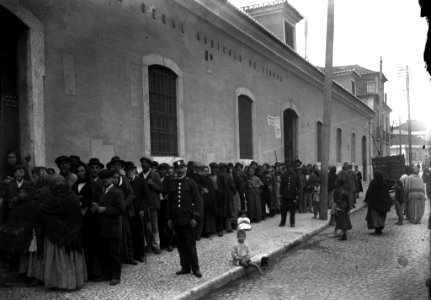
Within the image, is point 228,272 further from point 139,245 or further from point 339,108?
point 339,108

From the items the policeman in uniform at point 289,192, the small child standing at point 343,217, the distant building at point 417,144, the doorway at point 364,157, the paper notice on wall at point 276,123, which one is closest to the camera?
the distant building at point 417,144

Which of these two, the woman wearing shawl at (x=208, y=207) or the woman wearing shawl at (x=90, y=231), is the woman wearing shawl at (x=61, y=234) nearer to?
the woman wearing shawl at (x=90, y=231)

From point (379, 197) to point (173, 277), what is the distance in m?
5.75

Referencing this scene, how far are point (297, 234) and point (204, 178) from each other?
2.35 metres

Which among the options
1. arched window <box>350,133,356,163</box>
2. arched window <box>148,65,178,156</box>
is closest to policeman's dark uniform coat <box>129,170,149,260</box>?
arched window <box>148,65,178,156</box>

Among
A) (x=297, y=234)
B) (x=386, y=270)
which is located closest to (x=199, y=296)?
(x=386, y=270)

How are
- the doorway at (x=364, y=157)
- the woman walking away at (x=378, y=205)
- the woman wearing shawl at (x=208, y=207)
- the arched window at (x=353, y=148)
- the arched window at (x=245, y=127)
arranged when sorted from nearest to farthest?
the woman wearing shawl at (x=208, y=207)
the woman walking away at (x=378, y=205)
the arched window at (x=245, y=127)
the arched window at (x=353, y=148)
the doorway at (x=364, y=157)

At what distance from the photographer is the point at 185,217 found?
589cm

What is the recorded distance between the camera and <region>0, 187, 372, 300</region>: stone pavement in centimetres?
509

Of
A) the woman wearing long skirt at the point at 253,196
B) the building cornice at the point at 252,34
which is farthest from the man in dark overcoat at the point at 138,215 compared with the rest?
the building cornice at the point at 252,34

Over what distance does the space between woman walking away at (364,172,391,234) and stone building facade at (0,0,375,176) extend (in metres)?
4.12

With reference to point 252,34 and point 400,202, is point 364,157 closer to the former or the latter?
point 252,34

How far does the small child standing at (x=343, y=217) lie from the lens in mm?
9125

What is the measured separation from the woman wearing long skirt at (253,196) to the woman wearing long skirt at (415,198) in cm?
387
